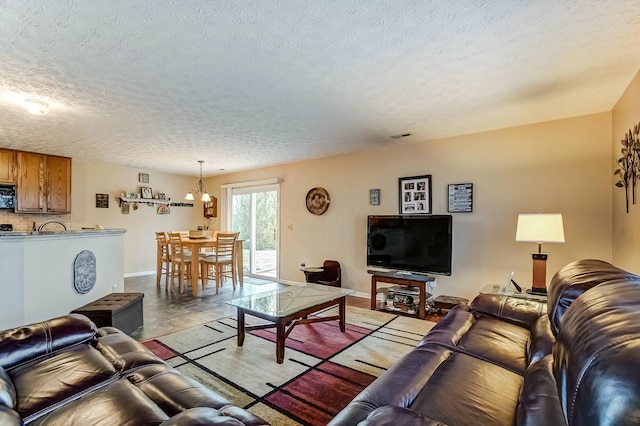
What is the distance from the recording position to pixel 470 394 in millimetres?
1216

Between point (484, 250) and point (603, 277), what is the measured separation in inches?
88.0

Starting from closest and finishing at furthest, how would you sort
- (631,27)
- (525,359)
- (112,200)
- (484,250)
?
(525,359)
(631,27)
(484,250)
(112,200)

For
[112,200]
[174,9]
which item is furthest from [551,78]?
[112,200]

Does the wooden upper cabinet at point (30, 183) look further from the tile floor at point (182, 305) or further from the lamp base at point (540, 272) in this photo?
the lamp base at point (540, 272)

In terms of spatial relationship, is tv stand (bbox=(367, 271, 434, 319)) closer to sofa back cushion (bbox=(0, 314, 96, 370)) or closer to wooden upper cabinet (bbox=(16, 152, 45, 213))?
sofa back cushion (bbox=(0, 314, 96, 370))

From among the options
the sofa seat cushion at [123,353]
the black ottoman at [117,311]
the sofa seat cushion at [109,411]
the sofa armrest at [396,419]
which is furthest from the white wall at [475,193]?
the sofa seat cushion at [123,353]

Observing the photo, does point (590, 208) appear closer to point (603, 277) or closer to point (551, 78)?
point (551, 78)

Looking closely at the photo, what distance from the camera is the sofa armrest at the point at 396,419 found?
863 mm

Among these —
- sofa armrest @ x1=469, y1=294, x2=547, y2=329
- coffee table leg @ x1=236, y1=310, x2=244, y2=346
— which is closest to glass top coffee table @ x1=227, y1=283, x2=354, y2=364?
coffee table leg @ x1=236, y1=310, x2=244, y2=346

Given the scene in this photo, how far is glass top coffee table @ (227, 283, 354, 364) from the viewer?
246cm

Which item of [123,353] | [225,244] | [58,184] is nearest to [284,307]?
[123,353]

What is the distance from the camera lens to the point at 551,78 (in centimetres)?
241

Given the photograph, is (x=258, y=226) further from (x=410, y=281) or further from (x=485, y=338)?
(x=485, y=338)

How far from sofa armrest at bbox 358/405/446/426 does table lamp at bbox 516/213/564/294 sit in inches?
102
